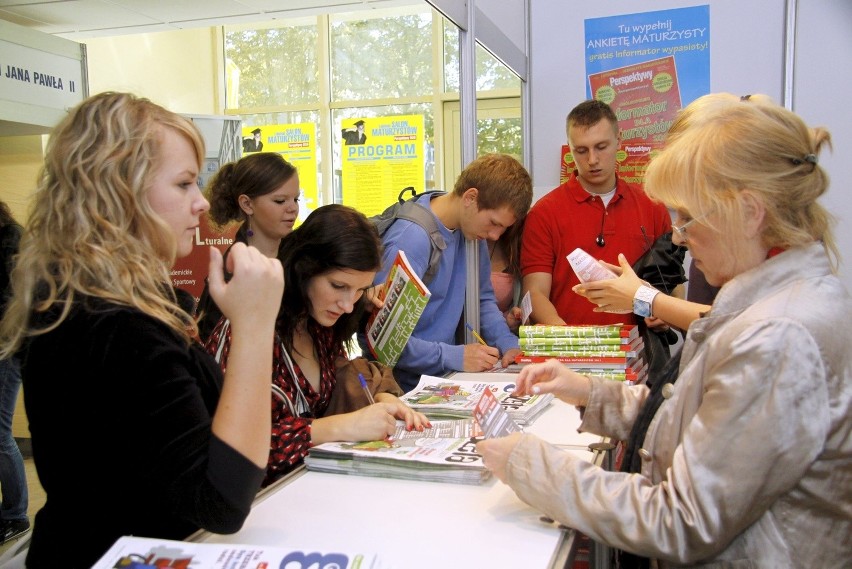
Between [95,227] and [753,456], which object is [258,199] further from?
[753,456]

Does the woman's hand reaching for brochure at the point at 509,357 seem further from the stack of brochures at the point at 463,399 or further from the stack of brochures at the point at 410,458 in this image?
the stack of brochures at the point at 410,458

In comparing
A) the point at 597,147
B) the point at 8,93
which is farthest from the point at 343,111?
the point at 597,147

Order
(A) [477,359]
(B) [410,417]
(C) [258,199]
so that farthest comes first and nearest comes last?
(C) [258,199] → (A) [477,359] → (B) [410,417]

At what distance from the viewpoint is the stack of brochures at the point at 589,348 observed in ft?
8.18

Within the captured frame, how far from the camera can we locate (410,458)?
5.01 feet

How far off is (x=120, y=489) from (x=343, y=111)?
6.95 meters

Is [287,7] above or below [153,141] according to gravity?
above

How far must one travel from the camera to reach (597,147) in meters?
3.14

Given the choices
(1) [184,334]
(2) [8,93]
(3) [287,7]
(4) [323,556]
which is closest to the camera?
(4) [323,556]

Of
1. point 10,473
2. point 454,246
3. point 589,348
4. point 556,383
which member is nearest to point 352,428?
point 556,383

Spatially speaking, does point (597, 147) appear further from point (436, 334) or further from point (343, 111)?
point (343, 111)

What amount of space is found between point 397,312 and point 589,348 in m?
0.74

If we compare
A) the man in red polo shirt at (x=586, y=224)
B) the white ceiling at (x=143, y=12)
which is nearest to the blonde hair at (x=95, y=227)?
the man in red polo shirt at (x=586, y=224)

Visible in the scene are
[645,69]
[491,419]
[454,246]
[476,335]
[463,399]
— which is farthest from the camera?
[645,69]
